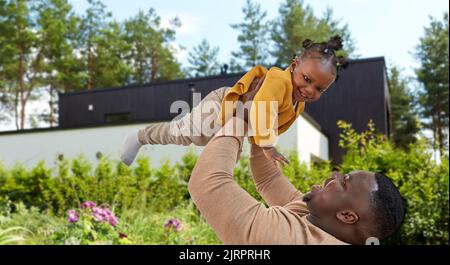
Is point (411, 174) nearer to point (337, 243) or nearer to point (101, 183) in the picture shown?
point (101, 183)

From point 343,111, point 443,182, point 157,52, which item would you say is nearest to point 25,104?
point 157,52

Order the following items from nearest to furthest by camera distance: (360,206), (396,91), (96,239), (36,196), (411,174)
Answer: (360,206) < (396,91) < (96,239) < (411,174) < (36,196)

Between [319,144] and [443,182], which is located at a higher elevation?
[319,144]

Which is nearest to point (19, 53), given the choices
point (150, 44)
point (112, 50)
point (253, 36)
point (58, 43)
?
point (58, 43)

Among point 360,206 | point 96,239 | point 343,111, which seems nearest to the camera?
point 360,206

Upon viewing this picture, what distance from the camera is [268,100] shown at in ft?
1.31

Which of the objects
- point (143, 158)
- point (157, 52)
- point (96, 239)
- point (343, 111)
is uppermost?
point (157, 52)

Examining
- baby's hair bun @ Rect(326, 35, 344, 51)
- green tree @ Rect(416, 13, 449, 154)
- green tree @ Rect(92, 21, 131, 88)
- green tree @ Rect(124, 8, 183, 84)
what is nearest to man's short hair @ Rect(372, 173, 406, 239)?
baby's hair bun @ Rect(326, 35, 344, 51)

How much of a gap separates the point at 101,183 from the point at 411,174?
152 cm

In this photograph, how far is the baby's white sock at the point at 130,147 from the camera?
1.48 ft

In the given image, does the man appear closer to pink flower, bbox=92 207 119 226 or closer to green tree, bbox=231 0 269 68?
green tree, bbox=231 0 269 68

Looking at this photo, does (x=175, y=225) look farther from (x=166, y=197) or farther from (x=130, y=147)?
(x=130, y=147)

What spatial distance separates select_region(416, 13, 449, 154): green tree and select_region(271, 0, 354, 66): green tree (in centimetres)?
24
